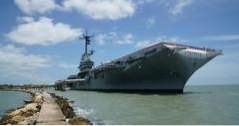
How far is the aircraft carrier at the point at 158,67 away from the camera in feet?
132

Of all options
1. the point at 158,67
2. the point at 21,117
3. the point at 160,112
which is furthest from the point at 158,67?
the point at 21,117

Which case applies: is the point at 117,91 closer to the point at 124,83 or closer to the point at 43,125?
the point at 124,83

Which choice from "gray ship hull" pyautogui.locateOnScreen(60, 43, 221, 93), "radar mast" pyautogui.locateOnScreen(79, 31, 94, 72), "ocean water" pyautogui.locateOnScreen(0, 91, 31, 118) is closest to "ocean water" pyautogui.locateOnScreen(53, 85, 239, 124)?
"ocean water" pyautogui.locateOnScreen(0, 91, 31, 118)

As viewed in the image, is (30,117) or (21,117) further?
(21,117)

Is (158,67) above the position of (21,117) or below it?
above

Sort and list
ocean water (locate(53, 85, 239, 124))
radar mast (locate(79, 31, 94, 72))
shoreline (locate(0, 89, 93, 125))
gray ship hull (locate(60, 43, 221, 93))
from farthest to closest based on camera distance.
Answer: radar mast (locate(79, 31, 94, 72)) < gray ship hull (locate(60, 43, 221, 93)) < ocean water (locate(53, 85, 239, 124)) < shoreline (locate(0, 89, 93, 125))

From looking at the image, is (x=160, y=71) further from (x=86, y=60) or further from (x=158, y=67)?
(x=86, y=60)

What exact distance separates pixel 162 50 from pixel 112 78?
1393cm

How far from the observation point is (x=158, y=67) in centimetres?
4269

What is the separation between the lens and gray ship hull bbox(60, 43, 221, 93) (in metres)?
40.3

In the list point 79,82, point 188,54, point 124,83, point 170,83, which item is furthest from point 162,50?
point 79,82

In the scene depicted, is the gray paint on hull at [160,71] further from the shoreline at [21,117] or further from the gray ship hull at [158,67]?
the shoreline at [21,117]

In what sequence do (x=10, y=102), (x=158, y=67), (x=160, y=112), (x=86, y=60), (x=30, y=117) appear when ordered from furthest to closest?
1. (x=86, y=60)
2. (x=158, y=67)
3. (x=10, y=102)
4. (x=160, y=112)
5. (x=30, y=117)

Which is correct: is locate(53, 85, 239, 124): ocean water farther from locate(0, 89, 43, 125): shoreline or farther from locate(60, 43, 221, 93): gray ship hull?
locate(60, 43, 221, 93): gray ship hull
